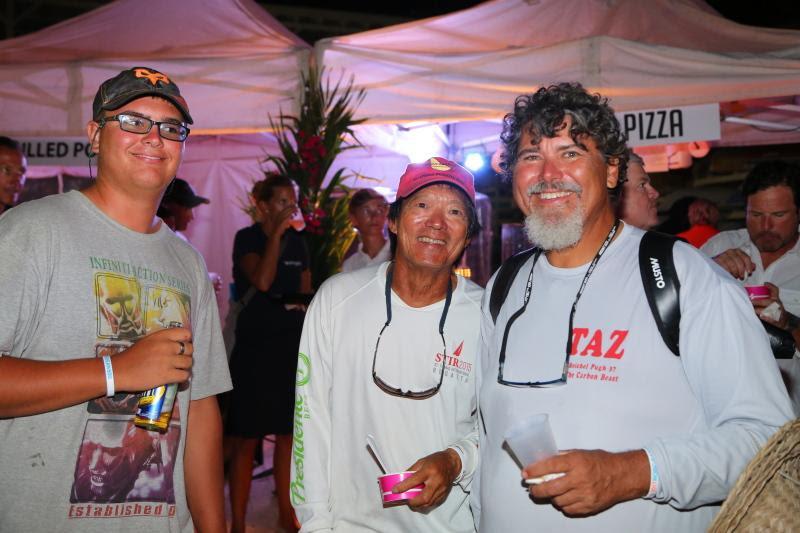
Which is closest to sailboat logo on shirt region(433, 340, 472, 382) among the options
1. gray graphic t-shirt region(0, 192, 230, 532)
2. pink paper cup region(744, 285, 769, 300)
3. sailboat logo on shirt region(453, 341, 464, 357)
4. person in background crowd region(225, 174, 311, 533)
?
sailboat logo on shirt region(453, 341, 464, 357)

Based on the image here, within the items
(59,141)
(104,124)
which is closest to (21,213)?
(104,124)

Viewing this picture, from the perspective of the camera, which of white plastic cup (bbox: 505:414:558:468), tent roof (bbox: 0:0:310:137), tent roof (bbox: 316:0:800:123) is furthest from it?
tent roof (bbox: 0:0:310:137)

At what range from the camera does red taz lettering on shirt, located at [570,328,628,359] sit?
6.50 feet

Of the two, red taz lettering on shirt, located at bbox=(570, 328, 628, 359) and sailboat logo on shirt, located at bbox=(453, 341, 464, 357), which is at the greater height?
red taz lettering on shirt, located at bbox=(570, 328, 628, 359)

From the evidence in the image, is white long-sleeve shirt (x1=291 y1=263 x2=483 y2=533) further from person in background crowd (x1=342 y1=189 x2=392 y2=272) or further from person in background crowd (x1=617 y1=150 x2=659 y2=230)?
person in background crowd (x1=342 y1=189 x2=392 y2=272)

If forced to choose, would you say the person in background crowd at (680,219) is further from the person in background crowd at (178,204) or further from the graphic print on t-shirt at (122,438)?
the graphic print on t-shirt at (122,438)

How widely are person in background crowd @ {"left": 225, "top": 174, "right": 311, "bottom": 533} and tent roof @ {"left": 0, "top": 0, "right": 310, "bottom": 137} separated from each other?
77 centimetres

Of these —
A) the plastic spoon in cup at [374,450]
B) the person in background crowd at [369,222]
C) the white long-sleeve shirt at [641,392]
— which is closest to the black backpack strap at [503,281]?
the white long-sleeve shirt at [641,392]

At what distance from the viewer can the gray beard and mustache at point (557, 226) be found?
2.22 metres

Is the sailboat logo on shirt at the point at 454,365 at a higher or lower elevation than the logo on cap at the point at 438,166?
lower

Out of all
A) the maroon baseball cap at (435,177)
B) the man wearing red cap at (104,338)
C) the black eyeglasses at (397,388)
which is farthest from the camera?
the maroon baseball cap at (435,177)

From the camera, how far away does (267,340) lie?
4.96 m

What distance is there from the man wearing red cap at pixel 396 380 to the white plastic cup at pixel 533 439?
1.95 ft

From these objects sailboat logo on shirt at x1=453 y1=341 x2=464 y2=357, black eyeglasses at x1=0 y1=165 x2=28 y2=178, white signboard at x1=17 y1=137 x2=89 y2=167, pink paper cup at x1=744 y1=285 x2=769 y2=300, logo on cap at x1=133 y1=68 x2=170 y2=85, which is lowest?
sailboat logo on shirt at x1=453 y1=341 x2=464 y2=357
